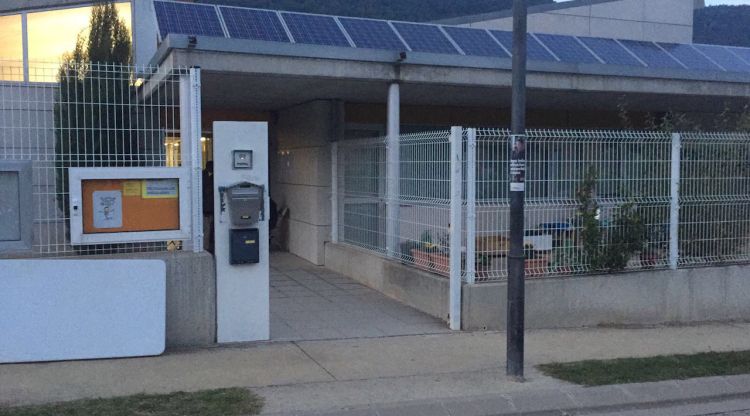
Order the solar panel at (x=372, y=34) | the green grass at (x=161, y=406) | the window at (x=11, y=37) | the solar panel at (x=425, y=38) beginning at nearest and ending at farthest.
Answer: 1. the green grass at (x=161, y=406)
2. the solar panel at (x=372, y=34)
3. the solar panel at (x=425, y=38)
4. the window at (x=11, y=37)

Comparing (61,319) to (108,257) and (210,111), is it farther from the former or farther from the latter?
(210,111)

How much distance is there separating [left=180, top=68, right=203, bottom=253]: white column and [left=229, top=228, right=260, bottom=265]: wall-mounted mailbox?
362 mm

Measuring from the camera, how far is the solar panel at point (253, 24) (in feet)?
37.3

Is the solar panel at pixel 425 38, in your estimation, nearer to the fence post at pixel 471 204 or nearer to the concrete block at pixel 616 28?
the fence post at pixel 471 204

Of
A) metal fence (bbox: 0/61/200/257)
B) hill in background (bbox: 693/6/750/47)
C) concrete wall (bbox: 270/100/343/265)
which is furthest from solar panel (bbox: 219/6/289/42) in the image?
hill in background (bbox: 693/6/750/47)

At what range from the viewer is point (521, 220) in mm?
6375

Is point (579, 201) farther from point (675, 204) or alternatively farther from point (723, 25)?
point (723, 25)

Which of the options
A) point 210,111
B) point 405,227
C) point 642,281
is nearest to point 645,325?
point 642,281

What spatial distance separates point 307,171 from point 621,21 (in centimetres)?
1298

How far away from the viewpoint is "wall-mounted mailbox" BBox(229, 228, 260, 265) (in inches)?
291

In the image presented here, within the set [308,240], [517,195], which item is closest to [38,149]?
[517,195]

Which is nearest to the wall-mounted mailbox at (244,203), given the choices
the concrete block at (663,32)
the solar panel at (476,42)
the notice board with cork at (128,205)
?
the notice board with cork at (128,205)

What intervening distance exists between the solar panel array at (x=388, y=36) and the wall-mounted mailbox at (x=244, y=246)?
4.68m

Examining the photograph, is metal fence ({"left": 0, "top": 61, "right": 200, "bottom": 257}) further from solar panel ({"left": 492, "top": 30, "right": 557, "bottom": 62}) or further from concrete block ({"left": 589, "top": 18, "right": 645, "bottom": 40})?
concrete block ({"left": 589, "top": 18, "right": 645, "bottom": 40})
